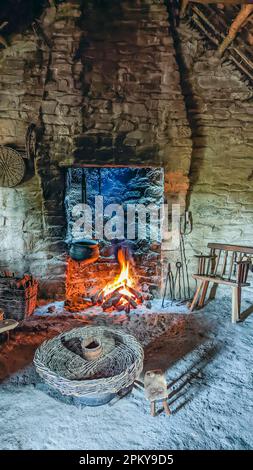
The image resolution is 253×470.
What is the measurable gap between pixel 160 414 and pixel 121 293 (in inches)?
90.0

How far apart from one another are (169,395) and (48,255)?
2769 millimetres

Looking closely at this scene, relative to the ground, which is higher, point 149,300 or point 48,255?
point 48,255

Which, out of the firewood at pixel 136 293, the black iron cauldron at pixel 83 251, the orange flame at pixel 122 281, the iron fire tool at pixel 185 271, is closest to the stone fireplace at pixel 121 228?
the orange flame at pixel 122 281

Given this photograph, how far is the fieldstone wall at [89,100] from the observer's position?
4340 millimetres

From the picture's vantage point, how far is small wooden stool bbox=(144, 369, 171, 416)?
2.48 m

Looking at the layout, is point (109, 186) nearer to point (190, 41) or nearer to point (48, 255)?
point (48, 255)

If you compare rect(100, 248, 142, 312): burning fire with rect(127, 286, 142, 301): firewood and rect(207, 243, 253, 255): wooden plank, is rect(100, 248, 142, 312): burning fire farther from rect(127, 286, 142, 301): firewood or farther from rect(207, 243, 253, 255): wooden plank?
rect(207, 243, 253, 255): wooden plank

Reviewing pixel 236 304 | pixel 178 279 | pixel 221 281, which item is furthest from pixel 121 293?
pixel 236 304

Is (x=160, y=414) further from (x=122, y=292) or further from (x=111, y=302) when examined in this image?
(x=122, y=292)

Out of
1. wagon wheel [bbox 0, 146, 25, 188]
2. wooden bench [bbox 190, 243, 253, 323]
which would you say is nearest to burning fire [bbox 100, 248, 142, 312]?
wooden bench [bbox 190, 243, 253, 323]

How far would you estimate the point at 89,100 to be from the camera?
14.5 ft

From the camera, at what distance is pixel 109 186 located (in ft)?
16.6

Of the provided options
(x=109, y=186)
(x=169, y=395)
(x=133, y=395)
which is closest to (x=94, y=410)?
(x=133, y=395)
